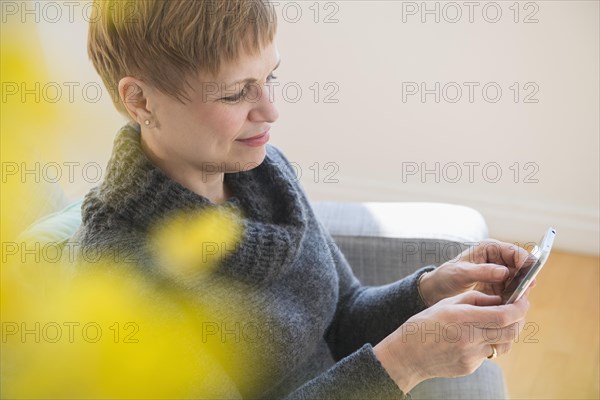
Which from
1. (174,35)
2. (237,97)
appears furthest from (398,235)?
(174,35)

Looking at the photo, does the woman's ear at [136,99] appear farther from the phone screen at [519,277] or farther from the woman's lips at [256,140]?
the phone screen at [519,277]

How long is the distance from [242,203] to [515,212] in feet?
4.66

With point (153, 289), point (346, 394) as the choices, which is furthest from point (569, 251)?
point (153, 289)

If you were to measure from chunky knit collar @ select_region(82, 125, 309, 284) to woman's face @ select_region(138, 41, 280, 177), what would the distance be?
4cm

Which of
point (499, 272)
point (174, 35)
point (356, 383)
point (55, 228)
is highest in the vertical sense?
point (174, 35)

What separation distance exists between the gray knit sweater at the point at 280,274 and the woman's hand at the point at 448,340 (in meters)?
0.03

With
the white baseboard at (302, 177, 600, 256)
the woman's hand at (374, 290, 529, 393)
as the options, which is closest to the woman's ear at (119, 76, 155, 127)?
the woman's hand at (374, 290, 529, 393)

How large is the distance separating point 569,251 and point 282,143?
1.01 meters

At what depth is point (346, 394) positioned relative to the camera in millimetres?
1039

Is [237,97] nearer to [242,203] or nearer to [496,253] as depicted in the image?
[242,203]

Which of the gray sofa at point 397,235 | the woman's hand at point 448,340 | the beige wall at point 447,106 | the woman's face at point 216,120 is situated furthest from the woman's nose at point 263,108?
the beige wall at point 447,106

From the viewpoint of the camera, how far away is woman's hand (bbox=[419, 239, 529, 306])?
44.1 inches

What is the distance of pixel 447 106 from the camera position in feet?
7.32

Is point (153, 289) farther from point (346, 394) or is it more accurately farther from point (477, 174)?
point (477, 174)
